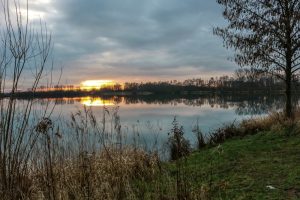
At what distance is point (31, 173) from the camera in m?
6.57

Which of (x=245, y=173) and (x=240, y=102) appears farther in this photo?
(x=240, y=102)

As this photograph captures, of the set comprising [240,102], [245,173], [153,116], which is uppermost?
[240,102]

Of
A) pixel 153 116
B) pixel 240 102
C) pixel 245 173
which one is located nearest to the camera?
pixel 245 173

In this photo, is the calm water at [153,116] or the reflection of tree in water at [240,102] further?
the reflection of tree in water at [240,102]

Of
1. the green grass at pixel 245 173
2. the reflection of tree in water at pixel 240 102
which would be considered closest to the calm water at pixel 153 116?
the reflection of tree in water at pixel 240 102

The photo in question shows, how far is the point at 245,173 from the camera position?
20.8 ft

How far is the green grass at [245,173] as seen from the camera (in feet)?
16.6

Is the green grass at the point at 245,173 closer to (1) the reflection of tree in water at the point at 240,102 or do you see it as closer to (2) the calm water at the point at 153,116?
(2) the calm water at the point at 153,116

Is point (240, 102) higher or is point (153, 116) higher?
point (240, 102)

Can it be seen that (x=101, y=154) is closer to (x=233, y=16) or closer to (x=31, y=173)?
(x=31, y=173)

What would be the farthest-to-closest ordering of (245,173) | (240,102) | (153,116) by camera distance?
(240,102), (153,116), (245,173)

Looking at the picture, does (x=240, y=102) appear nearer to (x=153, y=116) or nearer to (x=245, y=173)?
(x=153, y=116)

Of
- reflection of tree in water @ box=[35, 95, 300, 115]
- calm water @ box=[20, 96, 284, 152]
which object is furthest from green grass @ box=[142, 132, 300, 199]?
reflection of tree in water @ box=[35, 95, 300, 115]

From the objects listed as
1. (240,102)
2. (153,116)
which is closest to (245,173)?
(153,116)
